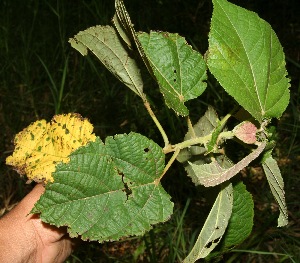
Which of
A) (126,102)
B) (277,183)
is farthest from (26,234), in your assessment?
(126,102)

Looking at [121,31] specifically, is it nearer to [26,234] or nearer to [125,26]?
[125,26]

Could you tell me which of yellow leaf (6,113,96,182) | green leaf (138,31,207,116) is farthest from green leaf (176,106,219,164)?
yellow leaf (6,113,96,182)

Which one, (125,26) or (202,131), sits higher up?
(125,26)

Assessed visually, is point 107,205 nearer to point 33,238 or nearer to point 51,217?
point 51,217

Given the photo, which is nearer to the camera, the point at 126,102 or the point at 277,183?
the point at 277,183

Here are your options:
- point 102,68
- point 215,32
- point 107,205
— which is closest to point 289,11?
point 102,68

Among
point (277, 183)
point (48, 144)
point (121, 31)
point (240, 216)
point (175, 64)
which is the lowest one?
point (240, 216)

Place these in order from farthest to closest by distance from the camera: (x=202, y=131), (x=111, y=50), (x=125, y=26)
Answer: (x=202, y=131) < (x=111, y=50) < (x=125, y=26)

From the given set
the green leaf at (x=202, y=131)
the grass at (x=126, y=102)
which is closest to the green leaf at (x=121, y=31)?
the green leaf at (x=202, y=131)
